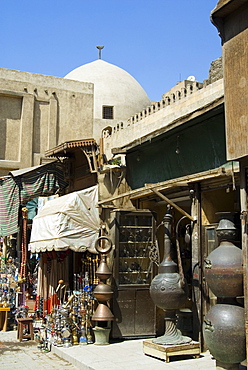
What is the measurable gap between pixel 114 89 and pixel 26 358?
661 inches

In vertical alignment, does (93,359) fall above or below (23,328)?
below

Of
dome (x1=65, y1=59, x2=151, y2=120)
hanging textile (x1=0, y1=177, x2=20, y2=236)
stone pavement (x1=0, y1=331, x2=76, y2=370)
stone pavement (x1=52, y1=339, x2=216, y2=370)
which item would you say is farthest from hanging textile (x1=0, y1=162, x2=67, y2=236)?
dome (x1=65, y1=59, x2=151, y2=120)

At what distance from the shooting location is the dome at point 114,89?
2183 centimetres

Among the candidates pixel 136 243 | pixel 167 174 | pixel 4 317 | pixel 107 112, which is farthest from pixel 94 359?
pixel 107 112

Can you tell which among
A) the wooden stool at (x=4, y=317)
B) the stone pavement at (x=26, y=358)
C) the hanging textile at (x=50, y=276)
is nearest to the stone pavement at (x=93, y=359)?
the stone pavement at (x=26, y=358)

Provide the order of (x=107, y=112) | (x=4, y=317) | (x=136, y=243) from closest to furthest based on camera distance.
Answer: (x=136, y=243), (x=4, y=317), (x=107, y=112)

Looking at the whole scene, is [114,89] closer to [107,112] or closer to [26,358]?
[107,112]

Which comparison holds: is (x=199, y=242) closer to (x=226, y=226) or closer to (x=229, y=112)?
(x=226, y=226)

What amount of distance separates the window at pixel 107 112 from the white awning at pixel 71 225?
500 inches

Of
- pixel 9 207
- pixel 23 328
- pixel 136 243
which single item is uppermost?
pixel 9 207

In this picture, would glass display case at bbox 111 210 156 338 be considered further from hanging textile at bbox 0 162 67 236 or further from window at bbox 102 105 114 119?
window at bbox 102 105 114 119

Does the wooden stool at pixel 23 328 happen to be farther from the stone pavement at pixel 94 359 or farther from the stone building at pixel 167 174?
the stone building at pixel 167 174

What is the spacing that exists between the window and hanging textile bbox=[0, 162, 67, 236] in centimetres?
1037

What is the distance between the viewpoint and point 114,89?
2227 cm
